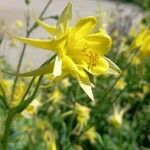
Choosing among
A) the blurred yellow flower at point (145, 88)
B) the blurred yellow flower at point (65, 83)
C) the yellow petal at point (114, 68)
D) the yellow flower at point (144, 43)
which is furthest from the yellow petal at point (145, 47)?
the blurred yellow flower at point (145, 88)

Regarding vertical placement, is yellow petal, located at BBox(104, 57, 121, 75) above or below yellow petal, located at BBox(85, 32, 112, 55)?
below

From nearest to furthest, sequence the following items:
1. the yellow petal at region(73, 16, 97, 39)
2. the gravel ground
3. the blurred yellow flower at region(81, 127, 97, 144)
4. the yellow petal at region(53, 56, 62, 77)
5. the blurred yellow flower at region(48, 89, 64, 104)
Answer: the yellow petal at region(53, 56, 62, 77) < the yellow petal at region(73, 16, 97, 39) < the blurred yellow flower at region(81, 127, 97, 144) < the blurred yellow flower at region(48, 89, 64, 104) < the gravel ground

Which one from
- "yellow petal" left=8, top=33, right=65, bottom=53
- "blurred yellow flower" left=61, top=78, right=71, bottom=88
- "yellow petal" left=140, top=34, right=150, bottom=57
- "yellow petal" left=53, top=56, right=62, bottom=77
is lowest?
"blurred yellow flower" left=61, top=78, right=71, bottom=88

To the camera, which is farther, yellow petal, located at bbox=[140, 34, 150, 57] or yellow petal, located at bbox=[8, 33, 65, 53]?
yellow petal, located at bbox=[140, 34, 150, 57]

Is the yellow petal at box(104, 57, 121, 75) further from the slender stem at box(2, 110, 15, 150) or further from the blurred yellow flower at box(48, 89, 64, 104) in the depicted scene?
the blurred yellow flower at box(48, 89, 64, 104)

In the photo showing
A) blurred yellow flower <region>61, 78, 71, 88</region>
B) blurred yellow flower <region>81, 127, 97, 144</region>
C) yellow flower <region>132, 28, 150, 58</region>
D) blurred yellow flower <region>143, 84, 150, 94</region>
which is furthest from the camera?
blurred yellow flower <region>143, 84, 150, 94</region>

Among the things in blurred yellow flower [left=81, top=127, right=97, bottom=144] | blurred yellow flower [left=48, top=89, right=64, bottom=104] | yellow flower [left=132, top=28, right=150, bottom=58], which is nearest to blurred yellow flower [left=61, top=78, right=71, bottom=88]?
blurred yellow flower [left=48, top=89, right=64, bottom=104]

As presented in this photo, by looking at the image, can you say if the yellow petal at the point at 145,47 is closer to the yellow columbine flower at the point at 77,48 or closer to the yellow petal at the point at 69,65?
the yellow columbine flower at the point at 77,48

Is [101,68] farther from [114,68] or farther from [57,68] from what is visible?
[57,68]

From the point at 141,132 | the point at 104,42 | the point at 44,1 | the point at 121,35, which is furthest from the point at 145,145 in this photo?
the point at 44,1

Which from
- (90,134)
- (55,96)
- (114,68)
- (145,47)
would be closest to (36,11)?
(55,96)
